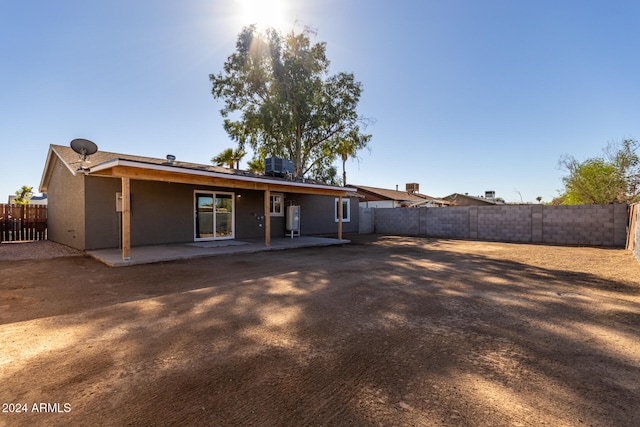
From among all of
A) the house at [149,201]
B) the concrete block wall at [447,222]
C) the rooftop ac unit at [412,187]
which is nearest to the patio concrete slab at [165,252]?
the house at [149,201]

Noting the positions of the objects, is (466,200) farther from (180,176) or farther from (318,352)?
(318,352)

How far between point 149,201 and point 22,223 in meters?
6.99

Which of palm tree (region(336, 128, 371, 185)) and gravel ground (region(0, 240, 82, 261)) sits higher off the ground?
palm tree (region(336, 128, 371, 185))

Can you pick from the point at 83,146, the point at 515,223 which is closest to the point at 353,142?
the point at 515,223

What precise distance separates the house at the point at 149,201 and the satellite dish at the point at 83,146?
35cm

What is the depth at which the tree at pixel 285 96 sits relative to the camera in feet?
54.7

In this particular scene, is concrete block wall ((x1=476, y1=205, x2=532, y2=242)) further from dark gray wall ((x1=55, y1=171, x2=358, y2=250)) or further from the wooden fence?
the wooden fence

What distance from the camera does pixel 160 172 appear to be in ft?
24.5

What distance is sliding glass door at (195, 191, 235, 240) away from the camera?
35.8 feet

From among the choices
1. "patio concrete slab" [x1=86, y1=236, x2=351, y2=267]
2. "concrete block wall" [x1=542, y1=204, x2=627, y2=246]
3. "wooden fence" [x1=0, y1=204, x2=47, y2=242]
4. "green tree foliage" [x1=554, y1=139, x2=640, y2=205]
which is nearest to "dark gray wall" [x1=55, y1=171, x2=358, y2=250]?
"patio concrete slab" [x1=86, y1=236, x2=351, y2=267]

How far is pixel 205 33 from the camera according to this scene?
35.4 ft

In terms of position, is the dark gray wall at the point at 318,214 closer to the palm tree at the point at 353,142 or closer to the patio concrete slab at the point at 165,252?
the palm tree at the point at 353,142

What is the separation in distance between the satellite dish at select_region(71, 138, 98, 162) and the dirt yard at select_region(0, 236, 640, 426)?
4425 millimetres

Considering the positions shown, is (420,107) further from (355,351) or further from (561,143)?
(355,351)
